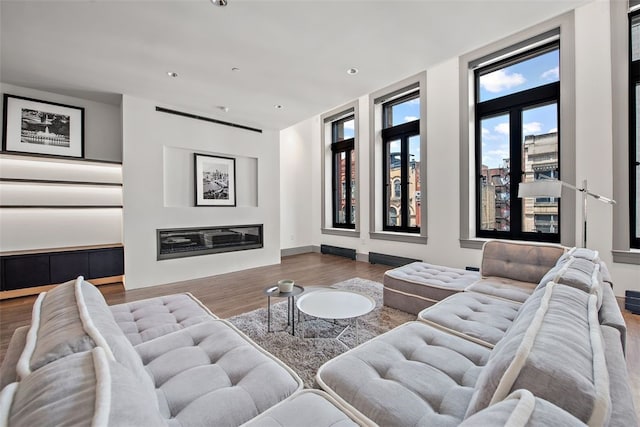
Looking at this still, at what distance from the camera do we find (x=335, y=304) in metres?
2.24

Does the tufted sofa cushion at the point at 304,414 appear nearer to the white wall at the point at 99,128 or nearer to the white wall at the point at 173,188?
the white wall at the point at 173,188

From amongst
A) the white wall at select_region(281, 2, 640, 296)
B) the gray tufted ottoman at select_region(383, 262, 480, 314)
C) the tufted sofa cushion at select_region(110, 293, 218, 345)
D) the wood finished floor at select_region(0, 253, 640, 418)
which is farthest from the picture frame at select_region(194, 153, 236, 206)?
the gray tufted ottoman at select_region(383, 262, 480, 314)

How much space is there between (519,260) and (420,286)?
39.2 inches

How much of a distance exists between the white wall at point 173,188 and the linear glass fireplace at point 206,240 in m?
0.08

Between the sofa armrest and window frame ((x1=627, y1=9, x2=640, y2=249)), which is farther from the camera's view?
window frame ((x1=627, y1=9, x2=640, y2=249))

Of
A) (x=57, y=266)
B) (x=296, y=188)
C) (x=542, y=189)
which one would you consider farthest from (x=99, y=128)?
(x=542, y=189)

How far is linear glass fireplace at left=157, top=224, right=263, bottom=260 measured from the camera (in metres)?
4.21

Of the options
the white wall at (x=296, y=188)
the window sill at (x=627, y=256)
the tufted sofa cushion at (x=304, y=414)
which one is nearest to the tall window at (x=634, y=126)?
the window sill at (x=627, y=256)

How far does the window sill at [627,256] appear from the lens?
2.84 meters

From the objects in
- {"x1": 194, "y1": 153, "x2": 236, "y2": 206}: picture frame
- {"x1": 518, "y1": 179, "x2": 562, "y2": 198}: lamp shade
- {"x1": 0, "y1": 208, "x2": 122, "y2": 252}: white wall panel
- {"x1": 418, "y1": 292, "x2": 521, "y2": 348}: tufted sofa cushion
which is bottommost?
{"x1": 418, "y1": 292, "x2": 521, "y2": 348}: tufted sofa cushion

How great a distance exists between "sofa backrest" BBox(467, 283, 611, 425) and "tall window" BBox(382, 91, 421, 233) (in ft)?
13.7

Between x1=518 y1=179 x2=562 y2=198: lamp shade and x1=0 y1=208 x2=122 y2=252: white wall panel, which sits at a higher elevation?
x1=518 y1=179 x2=562 y2=198: lamp shade

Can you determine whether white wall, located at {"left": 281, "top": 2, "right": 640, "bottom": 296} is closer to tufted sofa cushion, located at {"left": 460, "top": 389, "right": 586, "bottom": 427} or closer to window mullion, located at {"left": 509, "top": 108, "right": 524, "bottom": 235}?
window mullion, located at {"left": 509, "top": 108, "right": 524, "bottom": 235}

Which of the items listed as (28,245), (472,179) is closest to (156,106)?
(28,245)
